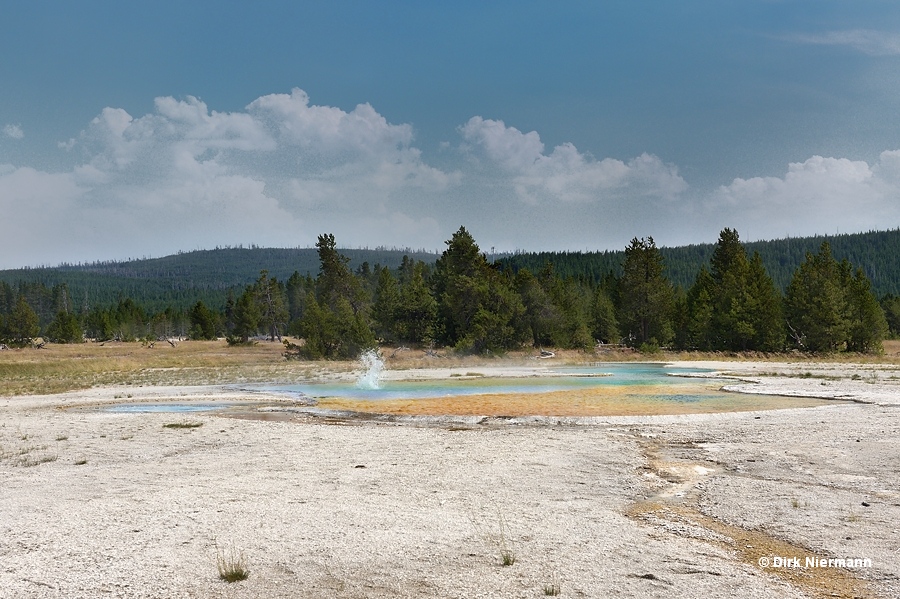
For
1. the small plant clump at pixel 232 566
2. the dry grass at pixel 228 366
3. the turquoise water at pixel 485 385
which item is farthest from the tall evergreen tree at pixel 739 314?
the small plant clump at pixel 232 566

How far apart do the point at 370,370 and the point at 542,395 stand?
26.1 metres

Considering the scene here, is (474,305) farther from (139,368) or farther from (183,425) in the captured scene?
(183,425)

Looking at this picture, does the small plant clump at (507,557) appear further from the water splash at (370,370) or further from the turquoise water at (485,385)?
the water splash at (370,370)

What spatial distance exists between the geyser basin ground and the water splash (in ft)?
2.49

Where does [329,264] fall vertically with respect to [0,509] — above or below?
above

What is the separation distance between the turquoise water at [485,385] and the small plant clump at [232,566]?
25.1m

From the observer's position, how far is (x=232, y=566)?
802cm

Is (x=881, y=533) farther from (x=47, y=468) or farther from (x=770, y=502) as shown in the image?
(x=47, y=468)

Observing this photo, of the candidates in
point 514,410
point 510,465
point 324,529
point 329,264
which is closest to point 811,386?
point 514,410

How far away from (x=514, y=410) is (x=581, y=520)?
16.3 metres

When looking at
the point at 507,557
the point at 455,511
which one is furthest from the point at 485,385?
the point at 507,557

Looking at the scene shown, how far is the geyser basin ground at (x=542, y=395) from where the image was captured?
26734mm

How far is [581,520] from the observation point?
10.4 metres

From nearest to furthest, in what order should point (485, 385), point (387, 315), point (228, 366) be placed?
point (485, 385), point (228, 366), point (387, 315)
